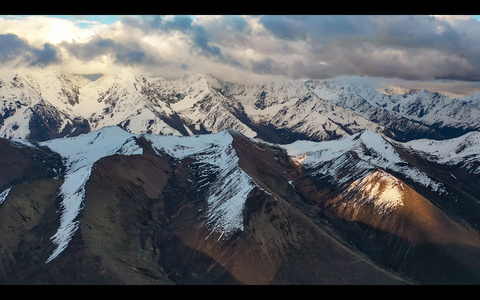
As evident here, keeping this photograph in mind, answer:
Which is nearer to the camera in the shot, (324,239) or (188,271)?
(188,271)

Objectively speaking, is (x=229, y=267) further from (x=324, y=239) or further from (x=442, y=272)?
(x=442, y=272)

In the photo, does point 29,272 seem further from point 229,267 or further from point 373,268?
point 373,268

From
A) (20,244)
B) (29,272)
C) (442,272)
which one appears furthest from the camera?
(442,272)

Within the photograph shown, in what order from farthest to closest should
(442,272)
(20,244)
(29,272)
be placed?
(442,272) → (20,244) → (29,272)

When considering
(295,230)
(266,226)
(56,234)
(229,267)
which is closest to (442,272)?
(295,230)

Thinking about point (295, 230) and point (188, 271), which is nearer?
point (188, 271)
